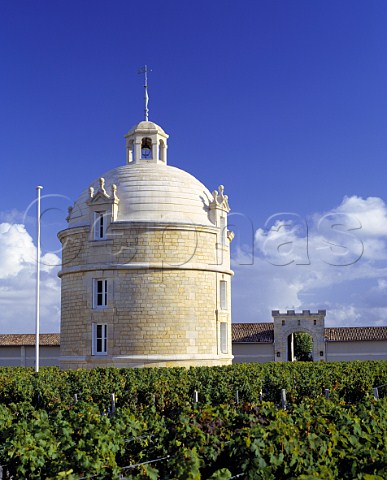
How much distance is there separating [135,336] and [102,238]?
5341 mm

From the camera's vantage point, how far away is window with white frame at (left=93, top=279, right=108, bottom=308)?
32.0 meters

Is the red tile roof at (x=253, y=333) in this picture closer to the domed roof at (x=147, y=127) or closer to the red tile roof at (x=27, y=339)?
the red tile roof at (x=27, y=339)

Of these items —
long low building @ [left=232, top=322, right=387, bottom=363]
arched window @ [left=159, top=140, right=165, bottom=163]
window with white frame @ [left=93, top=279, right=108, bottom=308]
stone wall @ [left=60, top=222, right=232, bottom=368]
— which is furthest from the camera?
long low building @ [left=232, top=322, right=387, bottom=363]

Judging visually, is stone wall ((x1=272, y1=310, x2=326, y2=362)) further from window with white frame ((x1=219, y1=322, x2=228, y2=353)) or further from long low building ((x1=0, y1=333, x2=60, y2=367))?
window with white frame ((x1=219, y1=322, x2=228, y2=353))

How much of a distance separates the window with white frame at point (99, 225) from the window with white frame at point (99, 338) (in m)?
4.51

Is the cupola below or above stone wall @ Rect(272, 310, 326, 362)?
above

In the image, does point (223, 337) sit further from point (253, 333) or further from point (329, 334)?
Result: point (329, 334)

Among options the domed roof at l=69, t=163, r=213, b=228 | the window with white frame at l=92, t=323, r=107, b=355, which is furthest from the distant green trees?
the window with white frame at l=92, t=323, r=107, b=355

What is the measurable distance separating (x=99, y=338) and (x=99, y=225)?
18.9 ft

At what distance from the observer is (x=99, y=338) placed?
3194cm

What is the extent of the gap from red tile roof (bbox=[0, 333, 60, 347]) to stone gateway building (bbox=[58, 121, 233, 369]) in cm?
2180

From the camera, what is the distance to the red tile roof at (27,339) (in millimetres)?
54594

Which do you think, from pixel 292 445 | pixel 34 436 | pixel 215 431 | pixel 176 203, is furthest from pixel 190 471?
pixel 176 203

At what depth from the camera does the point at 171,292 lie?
31.5 meters
